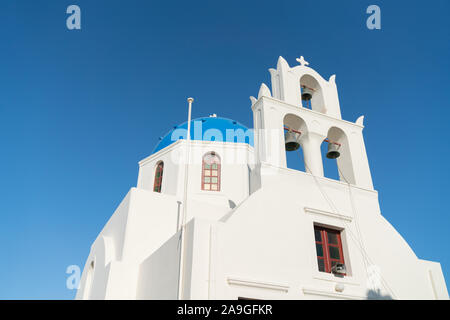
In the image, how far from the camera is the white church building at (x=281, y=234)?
764cm

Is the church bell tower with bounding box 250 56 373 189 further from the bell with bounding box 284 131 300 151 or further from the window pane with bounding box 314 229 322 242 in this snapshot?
the window pane with bounding box 314 229 322 242

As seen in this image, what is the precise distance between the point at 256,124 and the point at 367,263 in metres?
4.62

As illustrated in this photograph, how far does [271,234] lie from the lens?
27.4 feet

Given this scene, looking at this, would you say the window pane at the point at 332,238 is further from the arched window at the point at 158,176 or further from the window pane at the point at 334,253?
the arched window at the point at 158,176

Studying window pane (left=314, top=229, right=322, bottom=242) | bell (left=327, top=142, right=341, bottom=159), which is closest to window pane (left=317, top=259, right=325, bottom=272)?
window pane (left=314, top=229, right=322, bottom=242)

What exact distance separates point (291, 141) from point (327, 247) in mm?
3228

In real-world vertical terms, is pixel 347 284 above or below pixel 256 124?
below

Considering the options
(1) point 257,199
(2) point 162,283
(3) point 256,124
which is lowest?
(2) point 162,283

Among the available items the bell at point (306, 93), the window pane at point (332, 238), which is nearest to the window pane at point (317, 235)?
the window pane at point (332, 238)

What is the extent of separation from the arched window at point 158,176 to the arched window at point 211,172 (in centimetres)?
192

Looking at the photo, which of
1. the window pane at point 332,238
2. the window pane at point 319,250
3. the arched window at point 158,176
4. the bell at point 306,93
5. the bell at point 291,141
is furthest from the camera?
the arched window at point 158,176

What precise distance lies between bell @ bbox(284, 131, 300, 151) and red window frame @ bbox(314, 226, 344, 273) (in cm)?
268
